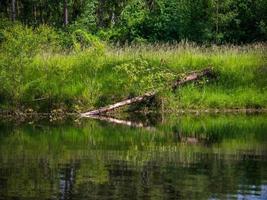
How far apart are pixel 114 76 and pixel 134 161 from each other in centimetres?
1562

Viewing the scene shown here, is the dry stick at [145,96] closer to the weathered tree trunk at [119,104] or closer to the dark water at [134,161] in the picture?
the weathered tree trunk at [119,104]

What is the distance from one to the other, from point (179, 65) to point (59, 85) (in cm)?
576

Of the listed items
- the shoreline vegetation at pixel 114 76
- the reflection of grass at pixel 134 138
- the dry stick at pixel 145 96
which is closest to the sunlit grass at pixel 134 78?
the shoreline vegetation at pixel 114 76

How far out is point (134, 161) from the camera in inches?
702

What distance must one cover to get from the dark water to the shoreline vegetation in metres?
4.39

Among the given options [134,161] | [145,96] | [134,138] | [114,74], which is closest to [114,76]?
[114,74]

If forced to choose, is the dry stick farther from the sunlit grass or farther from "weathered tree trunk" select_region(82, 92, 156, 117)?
the sunlit grass

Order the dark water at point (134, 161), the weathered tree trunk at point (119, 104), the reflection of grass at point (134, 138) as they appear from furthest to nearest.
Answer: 1. the weathered tree trunk at point (119, 104)
2. the reflection of grass at point (134, 138)
3. the dark water at point (134, 161)

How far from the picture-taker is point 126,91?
32.4 meters

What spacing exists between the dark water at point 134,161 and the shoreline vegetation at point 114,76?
439 centimetres

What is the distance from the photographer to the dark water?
13867 millimetres

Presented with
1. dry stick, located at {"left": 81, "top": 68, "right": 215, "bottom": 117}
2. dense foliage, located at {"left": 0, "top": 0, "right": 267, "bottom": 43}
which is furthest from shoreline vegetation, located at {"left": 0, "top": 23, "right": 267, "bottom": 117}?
dense foliage, located at {"left": 0, "top": 0, "right": 267, "bottom": 43}

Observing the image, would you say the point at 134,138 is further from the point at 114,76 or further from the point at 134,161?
the point at 114,76

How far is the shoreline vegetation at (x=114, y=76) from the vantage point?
102 ft
